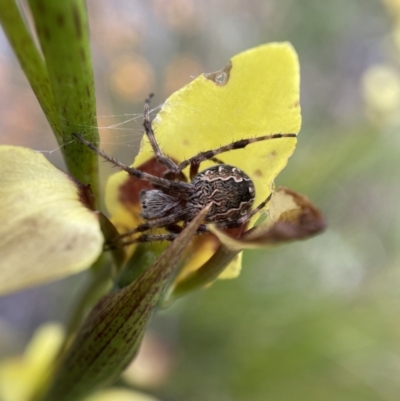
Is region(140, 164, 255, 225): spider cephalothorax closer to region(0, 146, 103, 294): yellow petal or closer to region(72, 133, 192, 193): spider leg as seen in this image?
region(72, 133, 192, 193): spider leg

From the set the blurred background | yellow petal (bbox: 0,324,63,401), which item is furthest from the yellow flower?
yellow petal (bbox: 0,324,63,401)

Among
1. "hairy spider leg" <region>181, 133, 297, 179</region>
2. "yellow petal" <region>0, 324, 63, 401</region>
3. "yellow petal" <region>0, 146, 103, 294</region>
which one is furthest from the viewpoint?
"yellow petal" <region>0, 324, 63, 401</region>

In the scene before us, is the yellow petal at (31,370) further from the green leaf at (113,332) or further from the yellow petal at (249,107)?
the yellow petal at (249,107)

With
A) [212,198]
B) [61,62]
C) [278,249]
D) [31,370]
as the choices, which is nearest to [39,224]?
[61,62]

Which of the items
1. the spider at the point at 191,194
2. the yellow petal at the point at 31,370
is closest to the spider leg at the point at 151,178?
the spider at the point at 191,194

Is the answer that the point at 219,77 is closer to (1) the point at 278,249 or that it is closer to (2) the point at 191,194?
(2) the point at 191,194

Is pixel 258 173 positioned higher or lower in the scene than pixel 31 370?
higher

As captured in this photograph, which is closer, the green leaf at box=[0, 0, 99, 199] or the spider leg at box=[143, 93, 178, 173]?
the green leaf at box=[0, 0, 99, 199]
